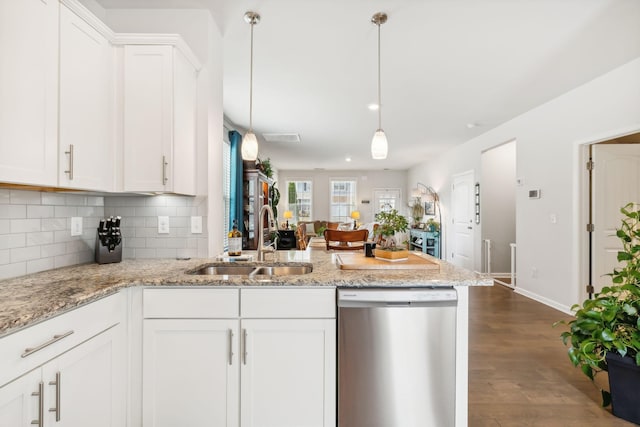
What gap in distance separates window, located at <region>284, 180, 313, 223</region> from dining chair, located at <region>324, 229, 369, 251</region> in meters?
6.69

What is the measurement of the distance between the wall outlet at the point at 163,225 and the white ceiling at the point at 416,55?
1.49 meters

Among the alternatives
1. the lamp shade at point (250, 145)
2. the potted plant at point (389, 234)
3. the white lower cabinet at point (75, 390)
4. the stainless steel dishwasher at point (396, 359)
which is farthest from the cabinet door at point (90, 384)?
the potted plant at point (389, 234)

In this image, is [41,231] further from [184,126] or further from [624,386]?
[624,386]

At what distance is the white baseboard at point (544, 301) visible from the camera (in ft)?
12.1

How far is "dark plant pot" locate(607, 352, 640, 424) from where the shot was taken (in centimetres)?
182

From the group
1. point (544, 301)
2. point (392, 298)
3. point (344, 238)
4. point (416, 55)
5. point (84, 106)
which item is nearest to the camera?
point (392, 298)

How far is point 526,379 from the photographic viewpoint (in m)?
2.33

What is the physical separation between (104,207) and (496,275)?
6097mm

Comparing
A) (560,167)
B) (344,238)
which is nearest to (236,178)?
(344,238)

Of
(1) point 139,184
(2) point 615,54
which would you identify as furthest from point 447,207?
(1) point 139,184

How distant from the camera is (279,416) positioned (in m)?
1.54

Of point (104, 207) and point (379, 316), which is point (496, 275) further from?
point (104, 207)

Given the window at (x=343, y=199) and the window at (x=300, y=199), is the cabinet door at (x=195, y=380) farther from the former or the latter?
the window at (x=343, y=199)

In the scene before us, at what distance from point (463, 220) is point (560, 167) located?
2622 millimetres
